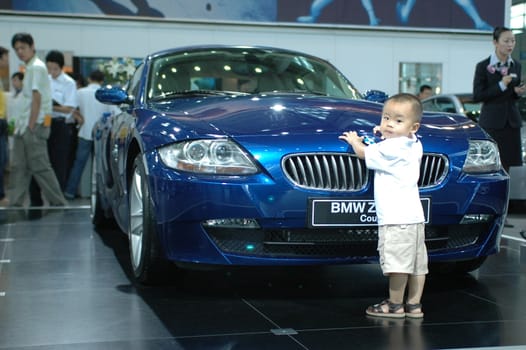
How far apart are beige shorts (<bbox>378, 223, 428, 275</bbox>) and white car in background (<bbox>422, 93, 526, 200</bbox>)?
15.4 feet

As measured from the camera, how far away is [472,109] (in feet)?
31.4

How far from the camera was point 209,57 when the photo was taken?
16.0ft

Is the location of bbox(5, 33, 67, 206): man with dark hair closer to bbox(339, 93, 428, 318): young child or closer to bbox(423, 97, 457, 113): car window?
bbox(423, 97, 457, 113): car window

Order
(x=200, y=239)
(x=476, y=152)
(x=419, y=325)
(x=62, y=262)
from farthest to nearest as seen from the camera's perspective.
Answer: (x=62, y=262) < (x=476, y=152) < (x=200, y=239) < (x=419, y=325)

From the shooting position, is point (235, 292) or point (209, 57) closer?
point (235, 292)

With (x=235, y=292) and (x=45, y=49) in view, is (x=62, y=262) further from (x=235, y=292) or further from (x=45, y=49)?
(x=45, y=49)

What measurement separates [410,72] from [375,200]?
45.4ft

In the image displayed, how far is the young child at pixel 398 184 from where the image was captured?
3.20 m

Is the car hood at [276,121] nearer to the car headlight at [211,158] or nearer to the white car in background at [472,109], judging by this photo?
the car headlight at [211,158]

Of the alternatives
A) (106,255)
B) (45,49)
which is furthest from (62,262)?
(45,49)

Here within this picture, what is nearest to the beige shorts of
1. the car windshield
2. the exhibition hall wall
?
the car windshield

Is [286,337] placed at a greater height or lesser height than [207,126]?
lesser

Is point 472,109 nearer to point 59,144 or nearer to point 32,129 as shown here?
point 59,144

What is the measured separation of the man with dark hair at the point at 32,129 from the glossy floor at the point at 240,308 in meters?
2.87
